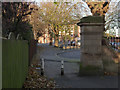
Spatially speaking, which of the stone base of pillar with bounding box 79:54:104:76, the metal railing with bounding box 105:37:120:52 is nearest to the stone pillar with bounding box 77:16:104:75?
the stone base of pillar with bounding box 79:54:104:76

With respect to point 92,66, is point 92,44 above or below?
above

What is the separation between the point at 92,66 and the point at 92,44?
1133mm

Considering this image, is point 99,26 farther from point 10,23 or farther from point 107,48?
point 10,23

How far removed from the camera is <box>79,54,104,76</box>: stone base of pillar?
7.55 m

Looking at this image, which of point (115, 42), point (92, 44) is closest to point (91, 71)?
point (92, 44)

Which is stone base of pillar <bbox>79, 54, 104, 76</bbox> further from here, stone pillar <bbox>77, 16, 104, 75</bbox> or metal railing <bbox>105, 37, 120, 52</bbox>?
metal railing <bbox>105, 37, 120, 52</bbox>

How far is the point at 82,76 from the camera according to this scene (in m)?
7.53

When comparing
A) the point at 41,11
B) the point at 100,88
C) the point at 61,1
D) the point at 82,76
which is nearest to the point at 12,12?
the point at 82,76

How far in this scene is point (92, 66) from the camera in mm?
7574

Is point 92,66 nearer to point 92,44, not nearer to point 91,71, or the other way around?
point 91,71

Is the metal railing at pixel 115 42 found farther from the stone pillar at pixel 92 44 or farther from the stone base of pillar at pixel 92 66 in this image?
the stone base of pillar at pixel 92 66

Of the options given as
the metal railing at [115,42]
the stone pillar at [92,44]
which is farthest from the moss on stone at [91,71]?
the metal railing at [115,42]

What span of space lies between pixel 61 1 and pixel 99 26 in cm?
2488

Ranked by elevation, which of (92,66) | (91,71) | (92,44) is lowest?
(91,71)
